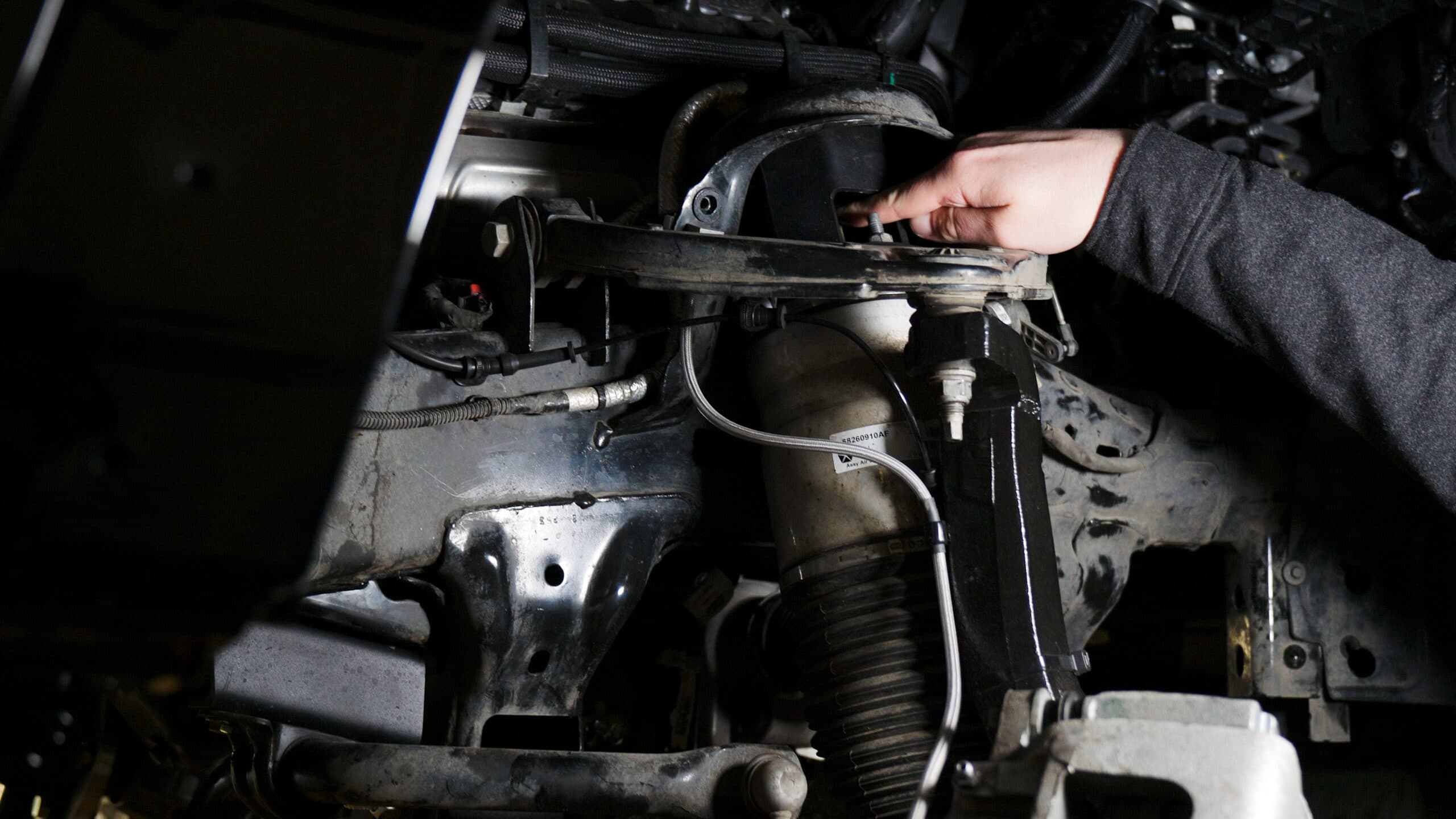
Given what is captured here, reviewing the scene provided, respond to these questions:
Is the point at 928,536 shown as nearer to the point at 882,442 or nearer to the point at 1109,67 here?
the point at 882,442

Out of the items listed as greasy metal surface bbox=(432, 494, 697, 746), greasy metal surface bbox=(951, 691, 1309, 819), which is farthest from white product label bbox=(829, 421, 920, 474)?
Answer: greasy metal surface bbox=(951, 691, 1309, 819)

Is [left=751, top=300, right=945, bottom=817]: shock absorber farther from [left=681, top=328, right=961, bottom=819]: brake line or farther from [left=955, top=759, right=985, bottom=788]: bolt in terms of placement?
[left=955, top=759, right=985, bottom=788]: bolt

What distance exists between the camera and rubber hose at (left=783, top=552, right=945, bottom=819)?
42.2 inches

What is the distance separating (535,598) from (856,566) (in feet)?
1.08

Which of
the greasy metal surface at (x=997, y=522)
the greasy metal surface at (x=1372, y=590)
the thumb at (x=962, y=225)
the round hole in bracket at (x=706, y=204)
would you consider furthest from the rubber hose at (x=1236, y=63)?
the round hole in bracket at (x=706, y=204)

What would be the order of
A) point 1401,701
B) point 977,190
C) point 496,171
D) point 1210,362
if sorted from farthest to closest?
point 1210,362 < point 1401,701 < point 496,171 < point 977,190

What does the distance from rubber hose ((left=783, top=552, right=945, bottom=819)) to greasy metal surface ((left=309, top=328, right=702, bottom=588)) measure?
0.79 feet

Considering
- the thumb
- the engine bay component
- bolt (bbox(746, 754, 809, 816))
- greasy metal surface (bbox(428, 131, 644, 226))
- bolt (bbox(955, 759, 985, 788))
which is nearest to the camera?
the engine bay component

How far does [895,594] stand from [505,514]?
15.7 inches

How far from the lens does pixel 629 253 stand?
1.02m

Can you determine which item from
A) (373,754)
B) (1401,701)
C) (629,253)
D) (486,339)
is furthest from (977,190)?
(1401,701)

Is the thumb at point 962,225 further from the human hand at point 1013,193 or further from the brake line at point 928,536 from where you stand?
the brake line at point 928,536

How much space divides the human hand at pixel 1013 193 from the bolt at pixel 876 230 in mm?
17

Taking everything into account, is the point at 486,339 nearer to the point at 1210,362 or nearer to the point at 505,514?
the point at 505,514
